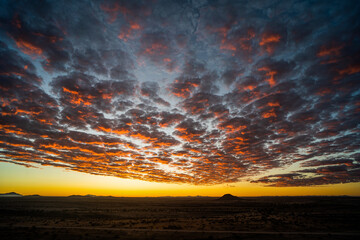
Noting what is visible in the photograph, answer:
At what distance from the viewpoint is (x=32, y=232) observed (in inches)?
829

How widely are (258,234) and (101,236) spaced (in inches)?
729

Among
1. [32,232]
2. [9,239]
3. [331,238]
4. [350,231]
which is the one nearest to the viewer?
[331,238]

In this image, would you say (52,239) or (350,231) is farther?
(350,231)

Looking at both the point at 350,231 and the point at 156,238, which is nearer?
the point at 156,238

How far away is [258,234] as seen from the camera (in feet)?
62.0

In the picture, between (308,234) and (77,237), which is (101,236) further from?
(308,234)

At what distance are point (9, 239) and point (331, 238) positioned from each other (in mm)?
35114

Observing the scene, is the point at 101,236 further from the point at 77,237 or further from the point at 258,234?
the point at 258,234

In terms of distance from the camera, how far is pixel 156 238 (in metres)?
18.2

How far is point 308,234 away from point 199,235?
41.1ft

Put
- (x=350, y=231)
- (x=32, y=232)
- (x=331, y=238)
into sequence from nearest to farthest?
1. (x=331, y=238)
2. (x=350, y=231)
3. (x=32, y=232)

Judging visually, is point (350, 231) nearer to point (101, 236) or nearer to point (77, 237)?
point (101, 236)

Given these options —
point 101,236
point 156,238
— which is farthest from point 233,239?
point 101,236

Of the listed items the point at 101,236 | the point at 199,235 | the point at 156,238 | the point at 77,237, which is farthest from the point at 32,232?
the point at 199,235
